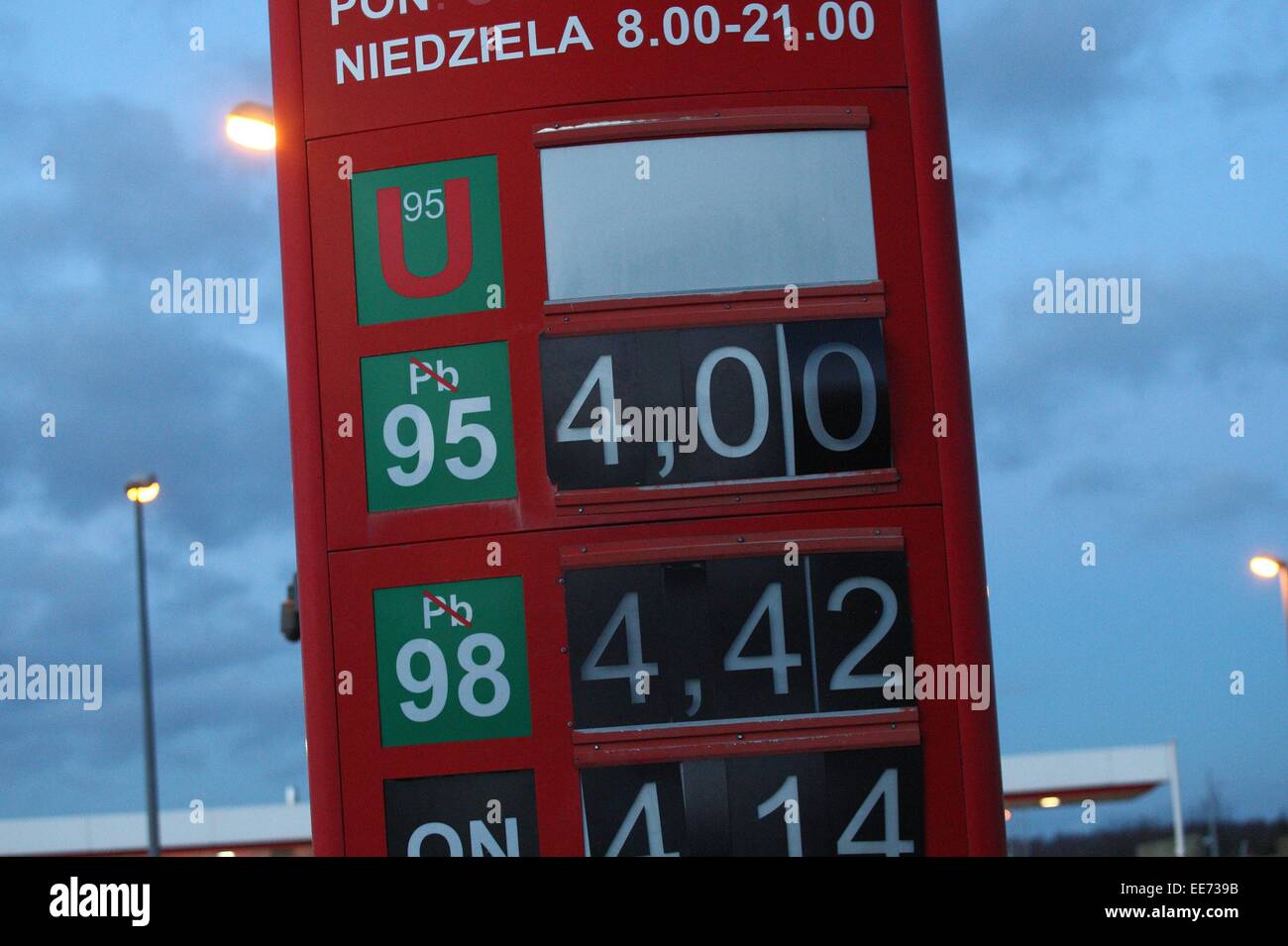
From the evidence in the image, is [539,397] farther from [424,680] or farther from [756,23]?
[756,23]

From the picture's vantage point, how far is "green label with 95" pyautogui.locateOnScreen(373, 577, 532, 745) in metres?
5.70

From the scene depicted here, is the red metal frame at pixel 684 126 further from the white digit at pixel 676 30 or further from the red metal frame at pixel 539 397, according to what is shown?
the white digit at pixel 676 30

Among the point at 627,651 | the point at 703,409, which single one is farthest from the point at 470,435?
the point at 627,651

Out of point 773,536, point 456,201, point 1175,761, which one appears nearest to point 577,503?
point 773,536

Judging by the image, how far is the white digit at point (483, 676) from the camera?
5703 millimetres

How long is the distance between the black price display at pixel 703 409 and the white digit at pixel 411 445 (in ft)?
1.58

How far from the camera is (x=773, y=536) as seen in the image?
567 cm

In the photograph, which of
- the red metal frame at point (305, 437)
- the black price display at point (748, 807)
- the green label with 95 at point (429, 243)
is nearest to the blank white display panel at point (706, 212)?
the green label with 95 at point (429, 243)

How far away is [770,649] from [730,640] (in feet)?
0.47

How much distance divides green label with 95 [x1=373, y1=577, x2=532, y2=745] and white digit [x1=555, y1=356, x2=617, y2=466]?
56 centimetres

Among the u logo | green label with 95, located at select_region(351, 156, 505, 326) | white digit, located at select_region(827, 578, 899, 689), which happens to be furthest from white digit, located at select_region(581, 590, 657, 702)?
the u logo

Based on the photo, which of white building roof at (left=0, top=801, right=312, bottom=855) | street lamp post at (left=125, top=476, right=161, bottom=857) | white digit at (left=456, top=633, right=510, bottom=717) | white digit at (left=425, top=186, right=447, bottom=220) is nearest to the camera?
white digit at (left=456, top=633, right=510, bottom=717)

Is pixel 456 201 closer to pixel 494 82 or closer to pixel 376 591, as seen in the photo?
pixel 494 82

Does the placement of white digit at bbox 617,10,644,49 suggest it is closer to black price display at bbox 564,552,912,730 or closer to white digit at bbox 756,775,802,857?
black price display at bbox 564,552,912,730
